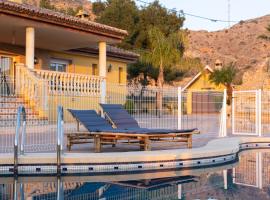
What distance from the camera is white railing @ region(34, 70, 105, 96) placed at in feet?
48.4

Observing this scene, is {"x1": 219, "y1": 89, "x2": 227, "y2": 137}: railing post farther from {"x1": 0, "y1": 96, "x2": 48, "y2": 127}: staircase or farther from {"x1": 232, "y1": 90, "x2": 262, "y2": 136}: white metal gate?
{"x1": 0, "y1": 96, "x2": 48, "y2": 127}: staircase

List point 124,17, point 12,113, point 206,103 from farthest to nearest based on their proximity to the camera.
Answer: point 124,17 → point 206,103 → point 12,113

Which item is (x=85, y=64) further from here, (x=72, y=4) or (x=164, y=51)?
(x=72, y=4)

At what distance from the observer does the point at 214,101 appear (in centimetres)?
1577

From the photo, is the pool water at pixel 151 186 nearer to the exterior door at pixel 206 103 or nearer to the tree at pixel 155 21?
the exterior door at pixel 206 103

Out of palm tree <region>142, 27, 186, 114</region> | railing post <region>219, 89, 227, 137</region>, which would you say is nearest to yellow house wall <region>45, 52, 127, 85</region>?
palm tree <region>142, 27, 186, 114</region>

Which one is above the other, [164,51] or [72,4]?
[72,4]

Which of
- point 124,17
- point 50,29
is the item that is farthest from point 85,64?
point 124,17

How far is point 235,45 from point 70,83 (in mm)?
57060

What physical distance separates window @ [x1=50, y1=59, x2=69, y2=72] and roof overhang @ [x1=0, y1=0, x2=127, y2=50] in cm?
96

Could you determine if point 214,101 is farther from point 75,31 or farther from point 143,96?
point 75,31

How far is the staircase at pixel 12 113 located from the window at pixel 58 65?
27.4 feet

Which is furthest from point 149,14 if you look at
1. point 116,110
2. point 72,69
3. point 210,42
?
point 210,42

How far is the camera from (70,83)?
15.9 m
